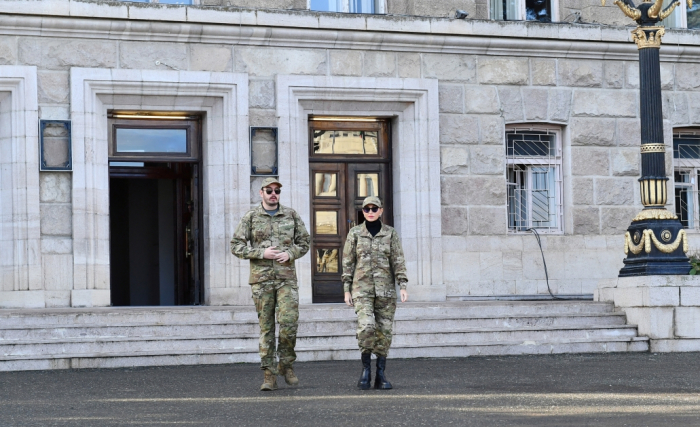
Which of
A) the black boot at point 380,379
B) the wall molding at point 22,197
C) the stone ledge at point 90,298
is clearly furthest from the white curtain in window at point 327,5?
the black boot at point 380,379

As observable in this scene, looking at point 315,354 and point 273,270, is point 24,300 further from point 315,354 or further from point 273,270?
point 273,270

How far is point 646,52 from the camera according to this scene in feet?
53.5

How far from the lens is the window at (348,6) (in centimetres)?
1922

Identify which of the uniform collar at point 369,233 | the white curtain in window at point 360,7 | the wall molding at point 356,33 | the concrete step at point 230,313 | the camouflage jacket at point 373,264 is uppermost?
the white curtain in window at point 360,7

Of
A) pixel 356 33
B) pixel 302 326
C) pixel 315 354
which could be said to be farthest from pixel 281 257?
pixel 356 33

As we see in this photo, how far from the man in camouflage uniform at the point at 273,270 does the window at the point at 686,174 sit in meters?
10.9

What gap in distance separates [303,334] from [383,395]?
14.4 ft

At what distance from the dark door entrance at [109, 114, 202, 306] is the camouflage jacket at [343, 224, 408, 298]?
761cm

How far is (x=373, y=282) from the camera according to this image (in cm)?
1159

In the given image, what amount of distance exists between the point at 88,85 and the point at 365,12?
15.4 feet

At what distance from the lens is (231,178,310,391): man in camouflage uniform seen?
11.4 m

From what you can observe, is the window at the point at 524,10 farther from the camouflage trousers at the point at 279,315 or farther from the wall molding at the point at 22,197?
the camouflage trousers at the point at 279,315

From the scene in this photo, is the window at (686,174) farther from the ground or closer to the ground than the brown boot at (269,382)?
farther from the ground

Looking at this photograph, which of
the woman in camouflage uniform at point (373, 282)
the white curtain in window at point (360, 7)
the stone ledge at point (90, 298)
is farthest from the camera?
the white curtain in window at point (360, 7)
